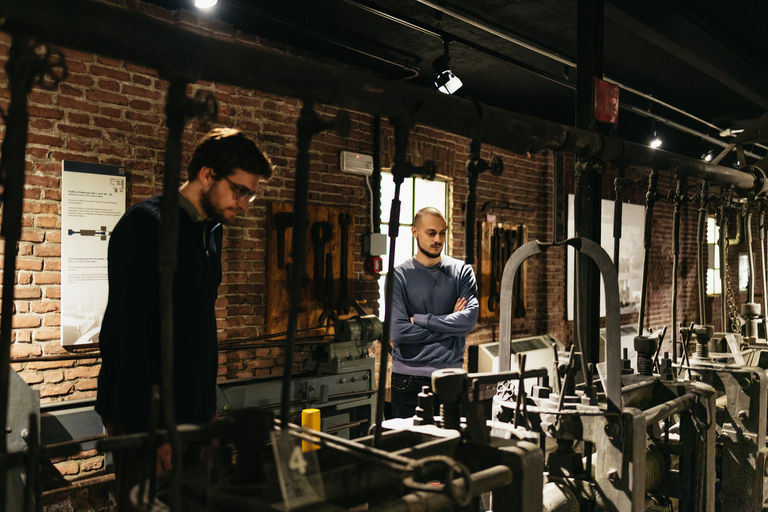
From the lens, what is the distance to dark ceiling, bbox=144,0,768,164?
11.4 feet

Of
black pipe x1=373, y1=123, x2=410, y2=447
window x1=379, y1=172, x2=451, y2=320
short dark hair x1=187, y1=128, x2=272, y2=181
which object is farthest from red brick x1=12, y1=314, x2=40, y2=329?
black pipe x1=373, y1=123, x2=410, y2=447

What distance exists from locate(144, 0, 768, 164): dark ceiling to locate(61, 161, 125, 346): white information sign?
1.13m

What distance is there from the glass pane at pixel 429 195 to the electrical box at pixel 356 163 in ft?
2.22

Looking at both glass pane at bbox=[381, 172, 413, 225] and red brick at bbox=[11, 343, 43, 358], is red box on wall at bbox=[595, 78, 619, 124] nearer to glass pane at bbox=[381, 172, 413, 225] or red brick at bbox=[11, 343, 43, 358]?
glass pane at bbox=[381, 172, 413, 225]

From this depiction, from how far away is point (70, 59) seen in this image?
125 inches

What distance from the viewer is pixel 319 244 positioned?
430cm

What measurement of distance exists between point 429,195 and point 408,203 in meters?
0.30

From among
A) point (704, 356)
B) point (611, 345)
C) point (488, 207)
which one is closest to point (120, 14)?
point (611, 345)

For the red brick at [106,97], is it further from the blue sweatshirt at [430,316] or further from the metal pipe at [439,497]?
the metal pipe at [439,497]

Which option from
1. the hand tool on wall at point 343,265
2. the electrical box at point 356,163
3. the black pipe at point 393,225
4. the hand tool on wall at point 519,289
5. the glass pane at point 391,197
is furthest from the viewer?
the hand tool on wall at point 519,289

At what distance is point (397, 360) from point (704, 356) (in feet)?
5.04

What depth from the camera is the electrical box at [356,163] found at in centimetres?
455

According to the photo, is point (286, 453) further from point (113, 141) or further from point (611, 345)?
point (113, 141)

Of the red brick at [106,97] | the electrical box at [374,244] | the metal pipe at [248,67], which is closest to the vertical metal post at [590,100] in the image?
the metal pipe at [248,67]
